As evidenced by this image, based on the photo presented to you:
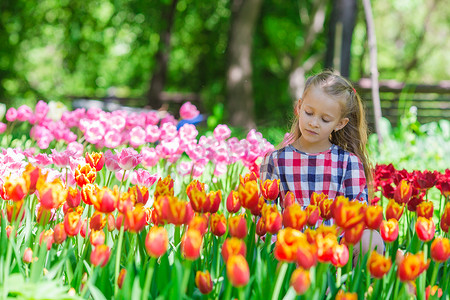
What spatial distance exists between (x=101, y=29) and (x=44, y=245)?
29.8 ft

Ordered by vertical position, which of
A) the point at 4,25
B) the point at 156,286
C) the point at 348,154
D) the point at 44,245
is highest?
the point at 4,25

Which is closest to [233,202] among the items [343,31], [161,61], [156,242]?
[156,242]

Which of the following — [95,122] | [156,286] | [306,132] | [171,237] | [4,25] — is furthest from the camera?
[4,25]

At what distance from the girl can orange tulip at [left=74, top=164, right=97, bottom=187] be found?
80 centimetres

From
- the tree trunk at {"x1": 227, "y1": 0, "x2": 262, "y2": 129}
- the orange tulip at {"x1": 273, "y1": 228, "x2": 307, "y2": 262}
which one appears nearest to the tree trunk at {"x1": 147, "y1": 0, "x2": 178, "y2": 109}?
the tree trunk at {"x1": 227, "y1": 0, "x2": 262, "y2": 129}

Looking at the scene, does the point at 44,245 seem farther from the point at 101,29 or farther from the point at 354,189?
the point at 101,29

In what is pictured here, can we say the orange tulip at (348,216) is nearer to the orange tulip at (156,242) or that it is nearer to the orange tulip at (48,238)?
the orange tulip at (156,242)

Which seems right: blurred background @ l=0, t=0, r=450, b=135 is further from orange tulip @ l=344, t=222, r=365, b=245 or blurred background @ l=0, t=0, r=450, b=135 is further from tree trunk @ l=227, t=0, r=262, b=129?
orange tulip @ l=344, t=222, r=365, b=245

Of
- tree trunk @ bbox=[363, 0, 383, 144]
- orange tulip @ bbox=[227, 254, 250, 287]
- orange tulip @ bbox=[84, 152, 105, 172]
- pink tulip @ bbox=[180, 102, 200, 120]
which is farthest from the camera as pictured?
tree trunk @ bbox=[363, 0, 383, 144]

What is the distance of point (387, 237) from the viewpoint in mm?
1311

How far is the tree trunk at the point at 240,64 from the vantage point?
7500 millimetres

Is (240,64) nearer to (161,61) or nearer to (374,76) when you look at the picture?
(161,61)

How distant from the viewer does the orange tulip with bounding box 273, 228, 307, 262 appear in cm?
107

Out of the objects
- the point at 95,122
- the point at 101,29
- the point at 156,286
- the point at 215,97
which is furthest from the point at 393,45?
the point at 156,286
